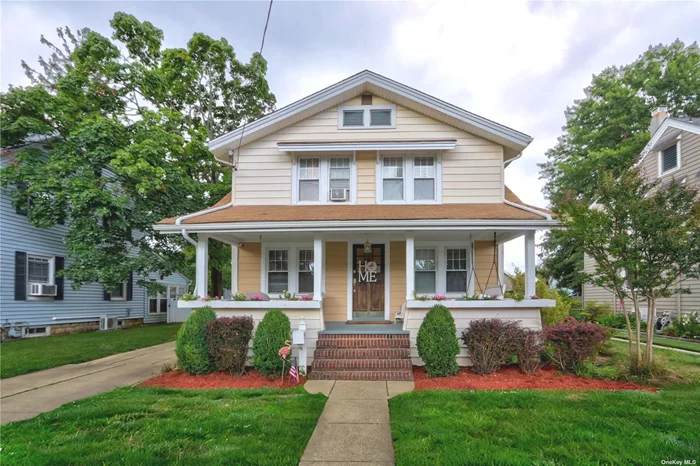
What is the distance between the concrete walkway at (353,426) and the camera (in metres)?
3.46

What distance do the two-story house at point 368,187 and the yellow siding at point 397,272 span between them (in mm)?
27

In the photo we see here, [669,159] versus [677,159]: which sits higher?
[669,159]

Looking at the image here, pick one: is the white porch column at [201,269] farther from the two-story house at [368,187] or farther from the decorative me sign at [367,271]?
the decorative me sign at [367,271]

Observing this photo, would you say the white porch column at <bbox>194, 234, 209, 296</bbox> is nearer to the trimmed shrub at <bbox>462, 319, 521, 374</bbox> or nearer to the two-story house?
the two-story house

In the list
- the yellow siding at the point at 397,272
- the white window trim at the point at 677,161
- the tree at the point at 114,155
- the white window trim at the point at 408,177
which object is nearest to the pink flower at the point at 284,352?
the yellow siding at the point at 397,272

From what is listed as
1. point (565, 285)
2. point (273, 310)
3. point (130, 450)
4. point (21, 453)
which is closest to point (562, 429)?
point (130, 450)

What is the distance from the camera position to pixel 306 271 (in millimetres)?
9508

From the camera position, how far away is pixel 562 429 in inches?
153

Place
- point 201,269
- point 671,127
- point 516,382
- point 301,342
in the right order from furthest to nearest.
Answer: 1. point 671,127
2. point 201,269
3. point 301,342
4. point 516,382

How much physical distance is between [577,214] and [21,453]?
28.3ft

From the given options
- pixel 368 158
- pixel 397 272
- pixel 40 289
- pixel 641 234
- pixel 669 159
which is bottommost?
pixel 40 289

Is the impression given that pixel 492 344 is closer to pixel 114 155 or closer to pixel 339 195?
pixel 339 195

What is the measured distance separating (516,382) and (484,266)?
142 inches

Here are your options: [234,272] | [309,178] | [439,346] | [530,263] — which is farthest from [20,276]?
[530,263]
